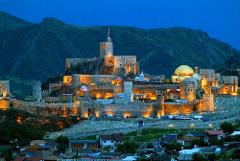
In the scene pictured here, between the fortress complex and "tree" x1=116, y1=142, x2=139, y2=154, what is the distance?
720 inches

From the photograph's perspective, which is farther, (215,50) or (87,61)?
(215,50)

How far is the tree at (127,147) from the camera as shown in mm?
67375

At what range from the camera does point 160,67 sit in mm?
172375

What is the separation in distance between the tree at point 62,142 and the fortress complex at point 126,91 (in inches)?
563

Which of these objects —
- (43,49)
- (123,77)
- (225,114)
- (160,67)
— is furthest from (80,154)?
(43,49)

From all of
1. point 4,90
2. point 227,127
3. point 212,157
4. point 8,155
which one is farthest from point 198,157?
point 4,90

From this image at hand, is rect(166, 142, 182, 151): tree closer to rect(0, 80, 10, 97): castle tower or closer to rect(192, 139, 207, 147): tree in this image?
rect(192, 139, 207, 147): tree

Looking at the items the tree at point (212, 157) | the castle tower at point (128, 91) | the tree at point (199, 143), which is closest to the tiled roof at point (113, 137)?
the tree at point (199, 143)

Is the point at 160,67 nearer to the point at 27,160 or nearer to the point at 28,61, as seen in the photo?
the point at 28,61

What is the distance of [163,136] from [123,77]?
83.3ft

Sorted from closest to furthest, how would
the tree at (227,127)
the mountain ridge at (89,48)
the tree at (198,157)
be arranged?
1. the tree at (198,157)
2. the tree at (227,127)
3. the mountain ridge at (89,48)

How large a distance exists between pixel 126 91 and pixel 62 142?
18837mm

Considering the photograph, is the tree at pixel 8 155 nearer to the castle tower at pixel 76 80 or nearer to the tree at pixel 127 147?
the tree at pixel 127 147

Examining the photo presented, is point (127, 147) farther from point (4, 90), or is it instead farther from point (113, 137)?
point (4, 90)
